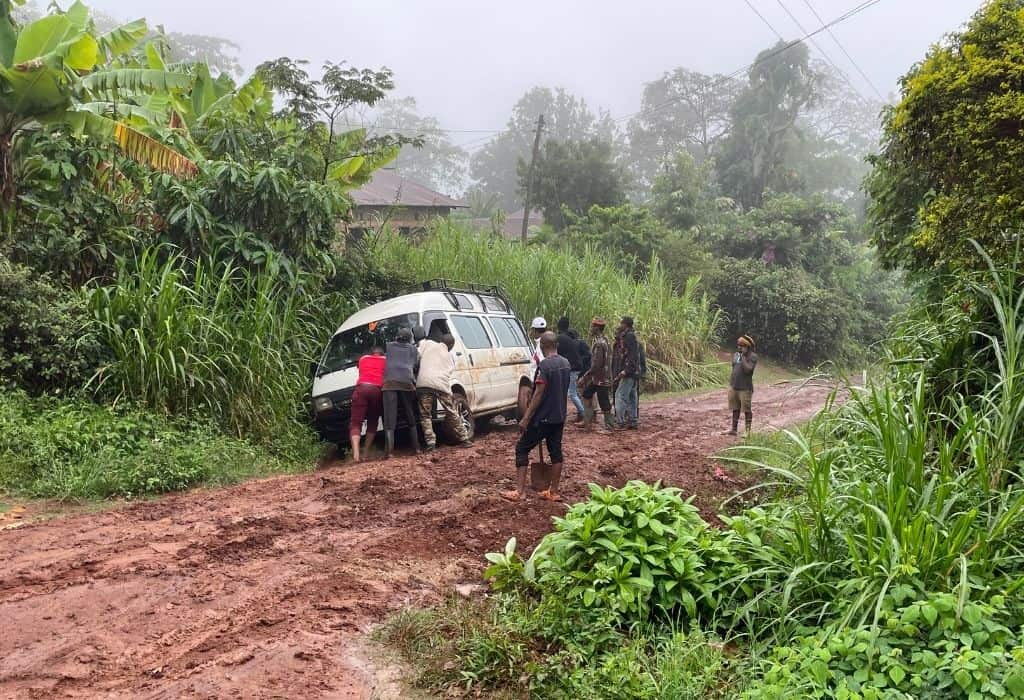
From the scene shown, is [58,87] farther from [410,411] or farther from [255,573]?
[255,573]

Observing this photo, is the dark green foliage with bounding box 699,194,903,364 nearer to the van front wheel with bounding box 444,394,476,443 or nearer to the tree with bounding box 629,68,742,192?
the van front wheel with bounding box 444,394,476,443

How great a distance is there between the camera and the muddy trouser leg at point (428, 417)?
10.3 meters

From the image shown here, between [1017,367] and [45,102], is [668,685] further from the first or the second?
[45,102]

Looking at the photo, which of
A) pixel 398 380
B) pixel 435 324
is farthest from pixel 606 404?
pixel 398 380

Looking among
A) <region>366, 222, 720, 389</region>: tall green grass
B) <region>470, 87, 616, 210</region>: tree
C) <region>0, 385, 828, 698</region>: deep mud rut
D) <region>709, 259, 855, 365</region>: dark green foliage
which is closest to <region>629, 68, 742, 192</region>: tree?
<region>470, 87, 616, 210</region>: tree

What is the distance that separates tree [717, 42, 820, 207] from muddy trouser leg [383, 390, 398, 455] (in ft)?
108

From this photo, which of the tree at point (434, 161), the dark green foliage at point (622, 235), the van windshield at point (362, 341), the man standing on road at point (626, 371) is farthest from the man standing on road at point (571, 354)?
the tree at point (434, 161)

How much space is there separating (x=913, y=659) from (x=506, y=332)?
958 centimetres

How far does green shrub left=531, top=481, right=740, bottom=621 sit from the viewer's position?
4387mm

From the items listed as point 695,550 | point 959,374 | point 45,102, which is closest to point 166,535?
point 695,550

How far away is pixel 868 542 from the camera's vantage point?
14.0 feet

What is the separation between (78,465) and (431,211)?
22210mm

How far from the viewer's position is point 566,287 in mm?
17562

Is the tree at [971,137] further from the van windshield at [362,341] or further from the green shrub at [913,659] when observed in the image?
the van windshield at [362,341]
